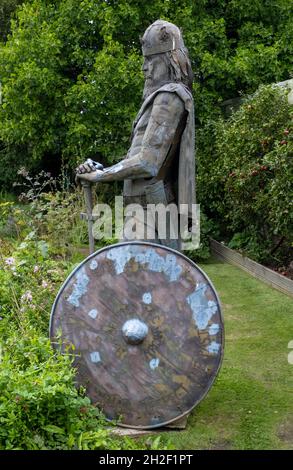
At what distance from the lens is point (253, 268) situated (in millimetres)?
8227

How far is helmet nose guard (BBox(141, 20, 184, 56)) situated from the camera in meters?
3.58

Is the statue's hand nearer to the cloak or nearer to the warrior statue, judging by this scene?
the warrior statue

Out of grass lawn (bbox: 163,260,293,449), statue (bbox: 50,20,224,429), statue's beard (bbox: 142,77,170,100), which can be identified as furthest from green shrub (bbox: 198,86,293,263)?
statue (bbox: 50,20,224,429)

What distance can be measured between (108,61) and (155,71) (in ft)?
21.6

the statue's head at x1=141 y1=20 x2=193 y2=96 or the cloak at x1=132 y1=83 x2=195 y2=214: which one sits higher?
the statue's head at x1=141 y1=20 x2=193 y2=96

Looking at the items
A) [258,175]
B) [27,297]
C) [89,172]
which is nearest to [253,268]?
[258,175]

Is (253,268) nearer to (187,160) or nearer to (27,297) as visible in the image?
(27,297)

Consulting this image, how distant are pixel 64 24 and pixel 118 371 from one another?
895cm

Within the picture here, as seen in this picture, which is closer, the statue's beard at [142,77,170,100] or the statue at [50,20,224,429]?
the statue at [50,20,224,429]

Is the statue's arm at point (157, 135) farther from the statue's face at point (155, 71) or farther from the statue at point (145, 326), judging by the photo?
the statue's face at point (155, 71)

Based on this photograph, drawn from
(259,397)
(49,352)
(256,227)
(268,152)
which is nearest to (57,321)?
(49,352)

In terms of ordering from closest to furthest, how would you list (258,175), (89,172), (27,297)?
1. (89,172)
2. (27,297)
3. (258,175)

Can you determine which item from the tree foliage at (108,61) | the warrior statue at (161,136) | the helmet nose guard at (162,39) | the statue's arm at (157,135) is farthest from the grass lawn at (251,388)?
the tree foliage at (108,61)
